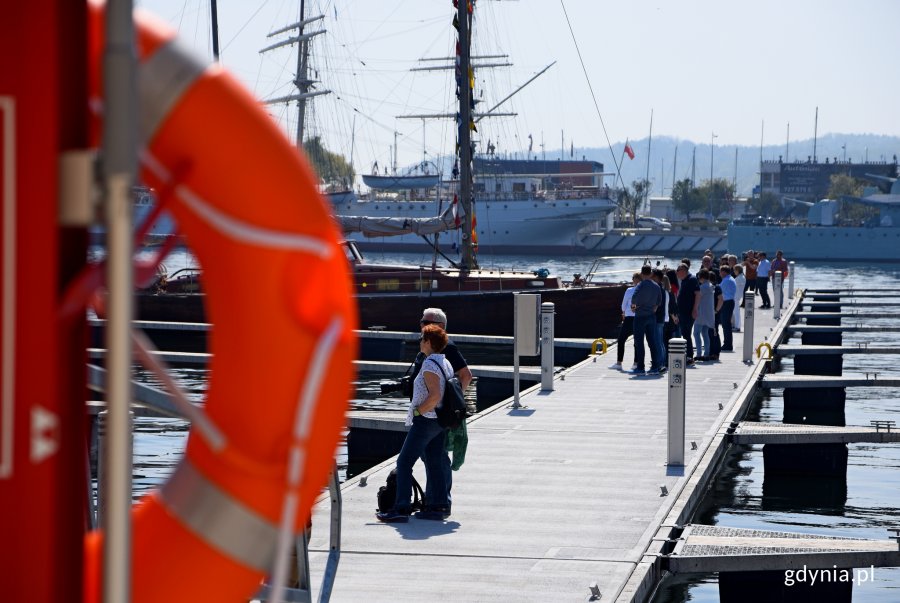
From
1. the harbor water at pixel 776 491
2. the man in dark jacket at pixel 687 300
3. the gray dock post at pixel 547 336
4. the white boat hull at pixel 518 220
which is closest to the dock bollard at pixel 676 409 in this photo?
the harbor water at pixel 776 491

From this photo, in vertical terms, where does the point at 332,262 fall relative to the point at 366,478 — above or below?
above

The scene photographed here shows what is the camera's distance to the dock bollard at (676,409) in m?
11.7

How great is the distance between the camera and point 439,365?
901 cm

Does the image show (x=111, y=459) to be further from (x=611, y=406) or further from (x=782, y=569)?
(x=611, y=406)

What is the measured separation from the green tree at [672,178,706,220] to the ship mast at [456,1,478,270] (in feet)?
521

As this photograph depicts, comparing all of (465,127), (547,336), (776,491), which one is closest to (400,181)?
(465,127)

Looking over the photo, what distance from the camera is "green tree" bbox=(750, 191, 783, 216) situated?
190 metres

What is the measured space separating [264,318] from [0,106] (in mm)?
673

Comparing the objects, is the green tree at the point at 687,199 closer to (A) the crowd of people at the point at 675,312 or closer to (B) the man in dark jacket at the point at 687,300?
(A) the crowd of people at the point at 675,312

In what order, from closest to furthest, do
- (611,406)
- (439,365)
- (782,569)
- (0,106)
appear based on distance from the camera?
(0,106) → (782,569) → (439,365) → (611,406)

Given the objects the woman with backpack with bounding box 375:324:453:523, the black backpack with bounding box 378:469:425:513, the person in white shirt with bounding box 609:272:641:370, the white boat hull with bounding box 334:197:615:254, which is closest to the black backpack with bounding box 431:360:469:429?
the woman with backpack with bounding box 375:324:453:523

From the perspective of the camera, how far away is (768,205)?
190 metres

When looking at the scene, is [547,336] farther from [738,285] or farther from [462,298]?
[462,298]

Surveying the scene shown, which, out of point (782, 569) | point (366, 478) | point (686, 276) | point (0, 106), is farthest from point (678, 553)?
point (686, 276)
